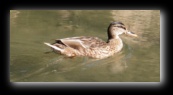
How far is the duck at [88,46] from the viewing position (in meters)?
10.2

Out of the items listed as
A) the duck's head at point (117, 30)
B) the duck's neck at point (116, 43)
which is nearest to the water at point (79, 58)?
the duck's neck at point (116, 43)

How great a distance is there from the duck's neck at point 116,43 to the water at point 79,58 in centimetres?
11

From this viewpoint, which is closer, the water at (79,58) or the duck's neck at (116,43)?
the water at (79,58)

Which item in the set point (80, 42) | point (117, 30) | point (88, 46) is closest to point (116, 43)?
point (117, 30)

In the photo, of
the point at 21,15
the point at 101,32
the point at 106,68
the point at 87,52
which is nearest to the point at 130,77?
the point at 106,68

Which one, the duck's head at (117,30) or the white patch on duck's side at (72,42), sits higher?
the duck's head at (117,30)

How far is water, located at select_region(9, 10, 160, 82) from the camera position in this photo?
31.0ft

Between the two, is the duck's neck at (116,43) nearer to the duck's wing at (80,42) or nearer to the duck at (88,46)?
the duck at (88,46)

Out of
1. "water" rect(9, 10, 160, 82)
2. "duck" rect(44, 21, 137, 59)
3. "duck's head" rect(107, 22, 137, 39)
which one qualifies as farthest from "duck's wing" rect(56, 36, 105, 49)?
"duck's head" rect(107, 22, 137, 39)

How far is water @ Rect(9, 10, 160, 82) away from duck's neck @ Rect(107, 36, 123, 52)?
0.37 feet

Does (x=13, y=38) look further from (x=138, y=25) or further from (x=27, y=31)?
(x=138, y=25)

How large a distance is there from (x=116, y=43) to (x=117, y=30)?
0.83 ft

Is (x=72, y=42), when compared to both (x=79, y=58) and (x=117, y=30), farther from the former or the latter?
(x=117, y=30)

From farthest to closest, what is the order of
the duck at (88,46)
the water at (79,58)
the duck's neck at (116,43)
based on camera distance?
the duck's neck at (116,43)
the duck at (88,46)
the water at (79,58)
